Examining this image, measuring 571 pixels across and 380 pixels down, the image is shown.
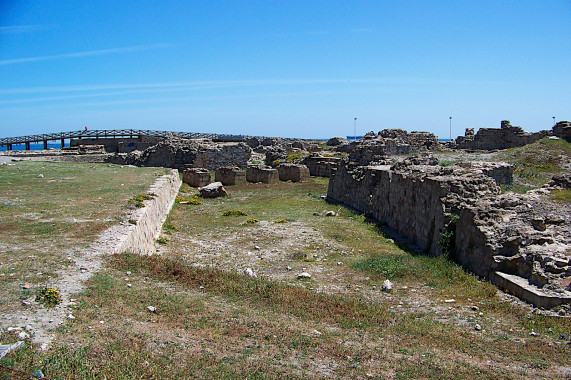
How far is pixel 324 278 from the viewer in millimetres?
9406

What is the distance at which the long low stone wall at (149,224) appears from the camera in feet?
30.7

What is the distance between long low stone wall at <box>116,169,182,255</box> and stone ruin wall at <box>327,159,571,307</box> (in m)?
6.74

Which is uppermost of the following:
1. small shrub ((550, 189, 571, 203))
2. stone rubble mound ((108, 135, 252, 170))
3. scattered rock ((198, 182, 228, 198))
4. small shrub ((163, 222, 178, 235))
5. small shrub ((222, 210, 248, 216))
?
stone rubble mound ((108, 135, 252, 170))

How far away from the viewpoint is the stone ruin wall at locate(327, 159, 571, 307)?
301 inches

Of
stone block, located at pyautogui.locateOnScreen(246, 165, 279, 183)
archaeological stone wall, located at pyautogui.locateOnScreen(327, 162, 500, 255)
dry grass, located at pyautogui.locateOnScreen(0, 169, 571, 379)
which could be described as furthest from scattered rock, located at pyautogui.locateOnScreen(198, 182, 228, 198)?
dry grass, located at pyautogui.locateOnScreen(0, 169, 571, 379)

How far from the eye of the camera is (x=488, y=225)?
931 cm

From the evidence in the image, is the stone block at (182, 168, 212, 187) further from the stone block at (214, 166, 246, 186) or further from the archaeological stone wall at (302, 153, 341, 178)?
the archaeological stone wall at (302, 153, 341, 178)

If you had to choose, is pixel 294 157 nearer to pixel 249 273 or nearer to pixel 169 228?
pixel 169 228

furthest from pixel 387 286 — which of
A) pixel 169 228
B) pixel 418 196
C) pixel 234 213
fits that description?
pixel 234 213

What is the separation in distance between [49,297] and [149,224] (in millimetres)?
6211

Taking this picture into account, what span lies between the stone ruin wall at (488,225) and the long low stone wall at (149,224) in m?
6.74

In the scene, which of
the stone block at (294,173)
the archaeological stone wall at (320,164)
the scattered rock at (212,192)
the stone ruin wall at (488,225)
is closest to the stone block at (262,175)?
the stone block at (294,173)

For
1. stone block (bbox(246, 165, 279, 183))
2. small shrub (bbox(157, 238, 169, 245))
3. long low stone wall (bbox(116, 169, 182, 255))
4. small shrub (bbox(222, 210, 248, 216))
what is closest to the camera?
long low stone wall (bbox(116, 169, 182, 255))

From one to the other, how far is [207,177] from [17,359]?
20.9m
